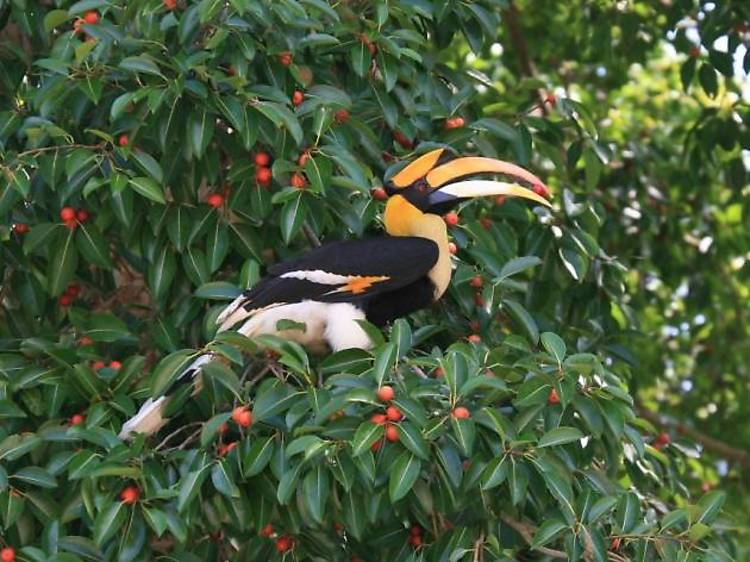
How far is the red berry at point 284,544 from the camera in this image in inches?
131

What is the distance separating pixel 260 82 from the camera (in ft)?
12.2

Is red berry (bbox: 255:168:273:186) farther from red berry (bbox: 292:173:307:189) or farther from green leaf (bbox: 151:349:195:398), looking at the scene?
green leaf (bbox: 151:349:195:398)

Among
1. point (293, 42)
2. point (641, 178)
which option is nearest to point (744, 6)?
point (641, 178)

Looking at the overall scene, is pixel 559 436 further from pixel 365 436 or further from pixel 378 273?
pixel 378 273

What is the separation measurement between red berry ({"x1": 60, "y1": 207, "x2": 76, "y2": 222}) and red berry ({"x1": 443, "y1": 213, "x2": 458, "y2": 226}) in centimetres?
90

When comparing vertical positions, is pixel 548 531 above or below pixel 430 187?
below

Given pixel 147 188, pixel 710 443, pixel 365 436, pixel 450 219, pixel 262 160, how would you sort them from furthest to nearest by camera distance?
pixel 710 443 → pixel 450 219 → pixel 262 160 → pixel 147 188 → pixel 365 436

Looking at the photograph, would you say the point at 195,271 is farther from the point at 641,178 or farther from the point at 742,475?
the point at 742,475

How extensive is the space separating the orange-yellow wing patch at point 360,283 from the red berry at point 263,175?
0.29m

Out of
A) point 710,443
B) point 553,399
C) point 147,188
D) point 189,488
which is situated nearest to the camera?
point 189,488

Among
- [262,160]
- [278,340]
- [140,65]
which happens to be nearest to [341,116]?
[262,160]

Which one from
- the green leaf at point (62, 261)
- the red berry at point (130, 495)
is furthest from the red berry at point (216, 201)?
the red berry at point (130, 495)

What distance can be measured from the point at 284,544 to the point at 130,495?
38 cm

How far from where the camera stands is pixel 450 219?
12.9ft
